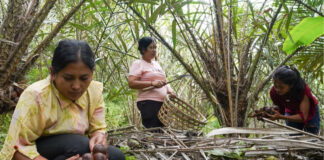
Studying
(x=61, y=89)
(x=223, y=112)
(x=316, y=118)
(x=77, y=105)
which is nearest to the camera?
(x=61, y=89)

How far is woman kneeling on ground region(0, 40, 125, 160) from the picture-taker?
4.09 feet

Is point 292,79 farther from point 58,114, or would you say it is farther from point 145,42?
point 58,114

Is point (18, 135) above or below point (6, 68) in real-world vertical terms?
below

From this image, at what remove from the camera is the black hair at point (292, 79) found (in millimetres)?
2418

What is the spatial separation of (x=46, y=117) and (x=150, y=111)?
1617mm

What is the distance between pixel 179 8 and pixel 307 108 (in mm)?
1522

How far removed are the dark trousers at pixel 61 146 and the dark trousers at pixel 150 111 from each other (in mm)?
1465

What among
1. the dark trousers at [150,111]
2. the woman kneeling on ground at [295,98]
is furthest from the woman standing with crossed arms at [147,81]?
the woman kneeling on ground at [295,98]

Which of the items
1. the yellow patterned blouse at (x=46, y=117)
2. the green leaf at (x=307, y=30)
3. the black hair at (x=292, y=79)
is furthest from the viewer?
the black hair at (x=292, y=79)

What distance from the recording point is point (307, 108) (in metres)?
2.52

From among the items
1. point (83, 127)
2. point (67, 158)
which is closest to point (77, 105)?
point (83, 127)

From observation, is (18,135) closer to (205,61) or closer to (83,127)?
(83,127)

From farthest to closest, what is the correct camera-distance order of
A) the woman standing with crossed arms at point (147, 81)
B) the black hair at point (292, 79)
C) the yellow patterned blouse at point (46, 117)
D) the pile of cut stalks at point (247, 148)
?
the woman standing with crossed arms at point (147, 81), the black hair at point (292, 79), the pile of cut stalks at point (247, 148), the yellow patterned blouse at point (46, 117)

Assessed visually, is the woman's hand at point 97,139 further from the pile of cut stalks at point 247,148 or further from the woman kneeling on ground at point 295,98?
the woman kneeling on ground at point 295,98
